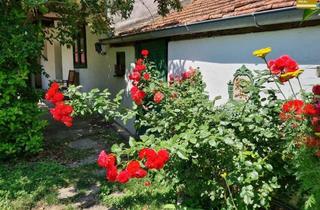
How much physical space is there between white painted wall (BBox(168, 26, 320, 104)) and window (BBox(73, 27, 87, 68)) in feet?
26.1

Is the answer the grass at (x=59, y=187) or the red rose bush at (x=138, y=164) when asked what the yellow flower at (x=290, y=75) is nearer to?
the red rose bush at (x=138, y=164)

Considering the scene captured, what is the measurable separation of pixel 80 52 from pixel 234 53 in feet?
37.2

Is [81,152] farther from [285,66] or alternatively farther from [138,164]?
[285,66]

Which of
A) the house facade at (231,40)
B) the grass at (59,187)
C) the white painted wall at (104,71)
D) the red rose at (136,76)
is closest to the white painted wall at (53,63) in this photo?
the white painted wall at (104,71)

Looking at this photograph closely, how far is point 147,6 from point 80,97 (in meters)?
7.49

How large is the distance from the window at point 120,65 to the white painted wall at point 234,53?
3.58m

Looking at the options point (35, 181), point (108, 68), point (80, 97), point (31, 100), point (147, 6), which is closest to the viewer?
point (80, 97)

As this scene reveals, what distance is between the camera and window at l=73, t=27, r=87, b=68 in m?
14.6

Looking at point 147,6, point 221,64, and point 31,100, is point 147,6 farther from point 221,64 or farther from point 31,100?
point 221,64

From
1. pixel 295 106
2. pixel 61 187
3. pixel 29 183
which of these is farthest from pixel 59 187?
pixel 295 106

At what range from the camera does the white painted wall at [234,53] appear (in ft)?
12.4

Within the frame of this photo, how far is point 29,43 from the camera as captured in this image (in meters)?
6.96

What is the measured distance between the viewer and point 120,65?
1121 cm

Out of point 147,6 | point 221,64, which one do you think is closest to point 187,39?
point 221,64
